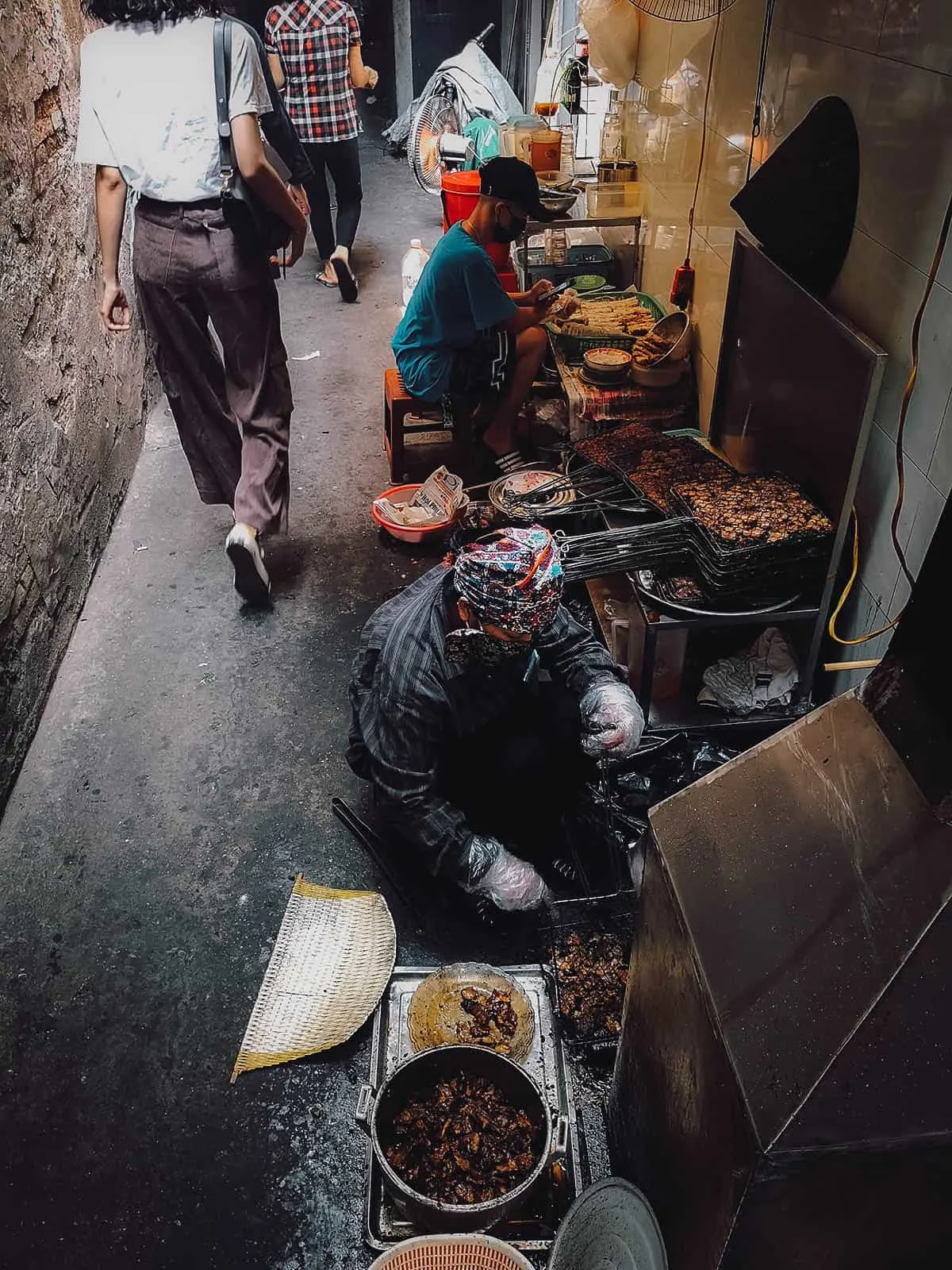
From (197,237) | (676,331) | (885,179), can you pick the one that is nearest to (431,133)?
(676,331)

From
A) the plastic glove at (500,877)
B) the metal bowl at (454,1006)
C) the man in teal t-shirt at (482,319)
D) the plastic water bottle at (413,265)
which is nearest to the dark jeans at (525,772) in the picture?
the plastic glove at (500,877)

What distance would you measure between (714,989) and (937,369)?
78.4 inches

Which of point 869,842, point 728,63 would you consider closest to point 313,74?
point 728,63

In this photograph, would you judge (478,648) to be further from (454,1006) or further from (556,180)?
(556,180)

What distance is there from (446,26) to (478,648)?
12.4 meters

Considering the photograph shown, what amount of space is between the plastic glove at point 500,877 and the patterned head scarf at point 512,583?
0.72 metres

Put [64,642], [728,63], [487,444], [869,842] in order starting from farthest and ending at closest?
[487,444] < [64,642] < [728,63] < [869,842]

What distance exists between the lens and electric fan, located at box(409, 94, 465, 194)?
951cm

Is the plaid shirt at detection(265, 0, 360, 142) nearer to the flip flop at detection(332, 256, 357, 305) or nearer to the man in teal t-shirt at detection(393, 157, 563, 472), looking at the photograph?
the flip flop at detection(332, 256, 357, 305)

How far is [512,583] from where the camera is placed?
105 inches

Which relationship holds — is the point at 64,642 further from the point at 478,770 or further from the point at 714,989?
the point at 714,989

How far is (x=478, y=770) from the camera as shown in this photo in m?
3.28

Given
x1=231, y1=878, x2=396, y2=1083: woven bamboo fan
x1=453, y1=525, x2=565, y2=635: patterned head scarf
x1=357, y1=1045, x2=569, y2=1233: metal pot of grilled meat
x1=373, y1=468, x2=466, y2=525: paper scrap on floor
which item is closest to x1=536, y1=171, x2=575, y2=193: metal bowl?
x1=373, y1=468, x2=466, y2=525: paper scrap on floor

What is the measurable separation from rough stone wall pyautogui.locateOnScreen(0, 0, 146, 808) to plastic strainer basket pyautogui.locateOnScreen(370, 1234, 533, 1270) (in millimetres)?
2449
